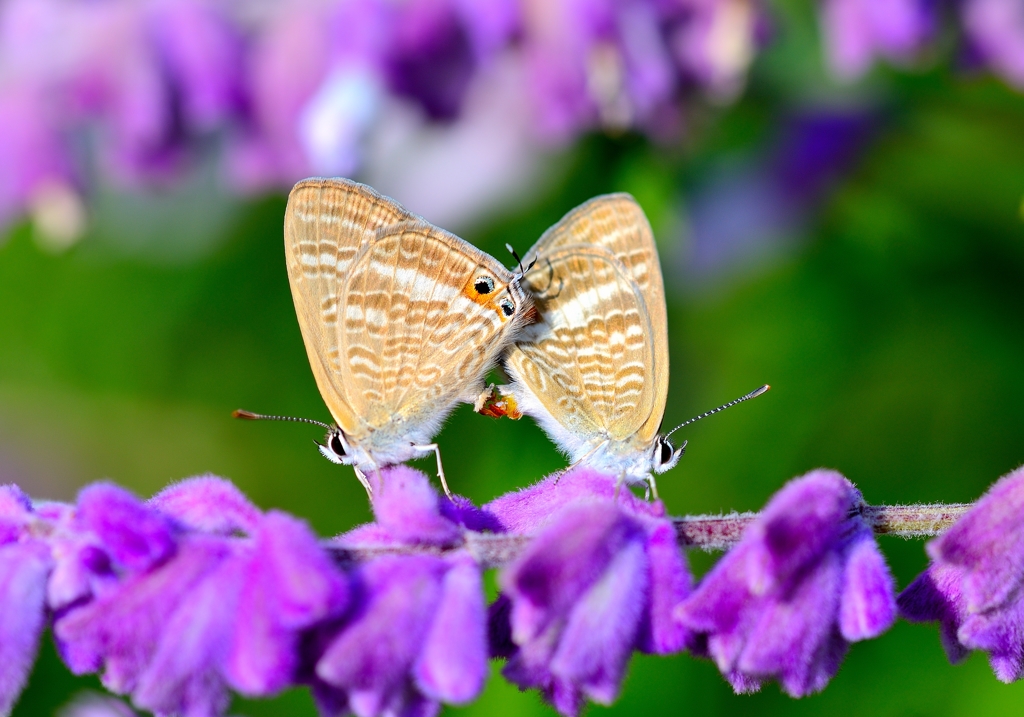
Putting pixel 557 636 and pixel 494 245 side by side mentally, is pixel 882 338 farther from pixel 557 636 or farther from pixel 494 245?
pixel 557 636

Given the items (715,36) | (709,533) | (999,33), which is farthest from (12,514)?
(999,33)

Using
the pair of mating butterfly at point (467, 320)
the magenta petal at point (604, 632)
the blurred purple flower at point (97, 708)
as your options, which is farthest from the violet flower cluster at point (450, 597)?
the blurred purple flower at point (97, 708)

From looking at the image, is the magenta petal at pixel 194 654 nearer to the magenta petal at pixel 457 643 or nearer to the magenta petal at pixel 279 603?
the magenta petal at pixel 279 603

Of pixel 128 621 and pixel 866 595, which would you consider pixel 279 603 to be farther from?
pixel 866 595

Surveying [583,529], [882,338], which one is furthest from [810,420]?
[583,529]

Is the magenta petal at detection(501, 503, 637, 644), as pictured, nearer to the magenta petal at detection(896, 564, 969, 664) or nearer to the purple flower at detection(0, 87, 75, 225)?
the magenta petal at detection(896, 564, 969, 664)

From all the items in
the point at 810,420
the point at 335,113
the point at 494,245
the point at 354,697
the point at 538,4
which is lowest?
the point at 810,420
